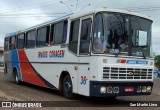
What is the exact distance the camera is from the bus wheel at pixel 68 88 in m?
13.4

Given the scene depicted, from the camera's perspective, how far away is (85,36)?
40.2 ft

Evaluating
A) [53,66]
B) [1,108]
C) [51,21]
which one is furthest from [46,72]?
[1,108]

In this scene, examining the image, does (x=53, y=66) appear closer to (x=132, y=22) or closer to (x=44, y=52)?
(x=44, y=52)

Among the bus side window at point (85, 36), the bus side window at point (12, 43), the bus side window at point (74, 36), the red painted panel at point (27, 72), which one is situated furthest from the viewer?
the bus side window at point (12, 43)

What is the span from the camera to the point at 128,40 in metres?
12.1

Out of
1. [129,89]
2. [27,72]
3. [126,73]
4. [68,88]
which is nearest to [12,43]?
[27,72]

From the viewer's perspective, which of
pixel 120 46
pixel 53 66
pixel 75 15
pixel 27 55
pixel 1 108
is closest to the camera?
pixel 1 108

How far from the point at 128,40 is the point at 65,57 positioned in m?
2.90

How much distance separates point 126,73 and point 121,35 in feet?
4.33

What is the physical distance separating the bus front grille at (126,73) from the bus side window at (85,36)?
1.05 m

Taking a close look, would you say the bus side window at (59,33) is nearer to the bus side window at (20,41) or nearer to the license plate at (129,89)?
the license plate at (129,89)

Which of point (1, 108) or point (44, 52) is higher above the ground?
point (44, 52)

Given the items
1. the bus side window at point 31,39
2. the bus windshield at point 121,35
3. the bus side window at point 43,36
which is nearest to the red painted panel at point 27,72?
the bus side window at point 31,39

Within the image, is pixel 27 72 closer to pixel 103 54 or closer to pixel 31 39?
pixel 31 39
